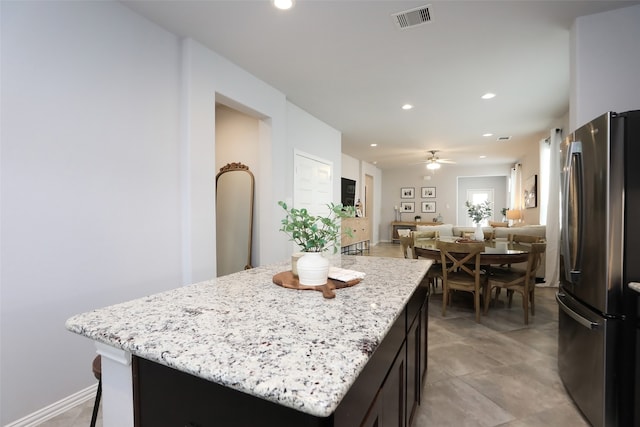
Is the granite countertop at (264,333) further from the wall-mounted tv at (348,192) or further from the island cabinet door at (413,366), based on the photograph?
the wall-mounted tv at (348,192)

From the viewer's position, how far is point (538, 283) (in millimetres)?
4801

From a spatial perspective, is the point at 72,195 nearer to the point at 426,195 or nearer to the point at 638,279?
the point at 638,279

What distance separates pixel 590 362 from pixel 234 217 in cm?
348

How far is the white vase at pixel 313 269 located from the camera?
1260mm

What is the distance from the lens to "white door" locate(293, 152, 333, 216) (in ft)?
13.8

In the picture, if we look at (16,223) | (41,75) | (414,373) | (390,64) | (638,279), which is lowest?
(414,373)

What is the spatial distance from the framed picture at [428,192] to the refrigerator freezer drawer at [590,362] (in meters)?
8.46

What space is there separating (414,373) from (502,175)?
10027mm

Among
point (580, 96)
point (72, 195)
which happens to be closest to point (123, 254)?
point (72, 195)

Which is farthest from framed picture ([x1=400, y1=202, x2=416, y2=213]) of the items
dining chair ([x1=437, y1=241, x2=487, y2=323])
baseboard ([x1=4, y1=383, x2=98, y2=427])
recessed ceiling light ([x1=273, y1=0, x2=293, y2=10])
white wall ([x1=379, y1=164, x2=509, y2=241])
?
baseboard ([x1=4, y1=383, x2=98, y2=427])

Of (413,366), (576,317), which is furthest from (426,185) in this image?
(413,366)

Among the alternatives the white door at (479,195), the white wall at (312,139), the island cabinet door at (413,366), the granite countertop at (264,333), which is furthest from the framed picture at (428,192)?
the granite countertop at (264,333)

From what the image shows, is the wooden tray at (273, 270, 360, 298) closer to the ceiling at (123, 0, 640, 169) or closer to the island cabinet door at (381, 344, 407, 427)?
the island cabinet door at (381, 344, 407, 427)

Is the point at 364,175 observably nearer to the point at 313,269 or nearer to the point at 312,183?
the point at 312,183
